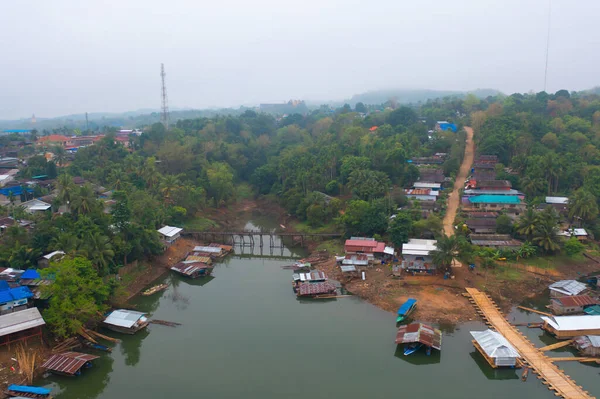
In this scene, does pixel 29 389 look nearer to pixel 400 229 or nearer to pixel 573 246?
pixel 400 229

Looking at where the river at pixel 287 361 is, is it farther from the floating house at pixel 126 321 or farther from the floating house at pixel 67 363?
the floating house at pixel 126 321

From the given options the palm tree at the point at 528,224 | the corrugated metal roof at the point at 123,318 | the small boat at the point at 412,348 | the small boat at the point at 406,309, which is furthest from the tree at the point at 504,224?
the corrugated metal roof at the point at 123,318

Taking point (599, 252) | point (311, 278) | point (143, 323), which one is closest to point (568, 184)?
point (599, 252)

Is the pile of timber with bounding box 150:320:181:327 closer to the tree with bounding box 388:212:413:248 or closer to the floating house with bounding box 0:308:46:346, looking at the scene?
the floating house with bounding box 0:308:46:346

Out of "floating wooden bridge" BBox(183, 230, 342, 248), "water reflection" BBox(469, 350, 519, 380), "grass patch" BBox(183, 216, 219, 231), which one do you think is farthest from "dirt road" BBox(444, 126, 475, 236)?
"grass patch" BBox(183, 216, 219, 231)

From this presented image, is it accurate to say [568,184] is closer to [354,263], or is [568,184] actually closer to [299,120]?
[354,263]
